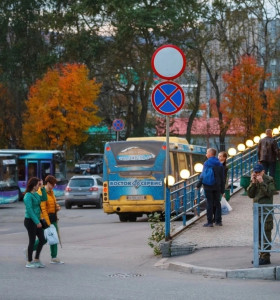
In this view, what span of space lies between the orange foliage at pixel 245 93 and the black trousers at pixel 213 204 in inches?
1450

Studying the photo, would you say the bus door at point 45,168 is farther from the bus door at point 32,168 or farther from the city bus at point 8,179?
the city bus at point 8,179

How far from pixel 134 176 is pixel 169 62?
1300 centimetres

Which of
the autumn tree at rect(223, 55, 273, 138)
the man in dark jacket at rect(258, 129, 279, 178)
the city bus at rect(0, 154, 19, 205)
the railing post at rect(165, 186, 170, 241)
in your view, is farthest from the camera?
the autumn tree at rect(223, 55, 273, 138)

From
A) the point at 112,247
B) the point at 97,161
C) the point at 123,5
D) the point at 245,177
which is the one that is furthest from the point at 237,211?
the point at 97,161

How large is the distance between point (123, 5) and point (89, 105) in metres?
10.0

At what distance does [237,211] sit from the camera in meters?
23.8

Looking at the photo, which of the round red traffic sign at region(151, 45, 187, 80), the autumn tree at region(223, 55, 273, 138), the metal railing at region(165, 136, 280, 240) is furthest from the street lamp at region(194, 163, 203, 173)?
the autumn tree at region(223, 55, 273, 138)

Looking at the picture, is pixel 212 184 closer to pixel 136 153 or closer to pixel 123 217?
pixel 136 153

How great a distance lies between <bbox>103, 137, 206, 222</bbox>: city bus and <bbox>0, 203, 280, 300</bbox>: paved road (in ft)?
20.6

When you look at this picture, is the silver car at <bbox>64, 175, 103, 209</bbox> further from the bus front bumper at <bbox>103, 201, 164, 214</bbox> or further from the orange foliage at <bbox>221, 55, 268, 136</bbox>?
the orange foliage at <bbox>221, 55, 268, 136</bbox>

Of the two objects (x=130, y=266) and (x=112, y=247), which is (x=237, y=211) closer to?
(x=112, y=247)

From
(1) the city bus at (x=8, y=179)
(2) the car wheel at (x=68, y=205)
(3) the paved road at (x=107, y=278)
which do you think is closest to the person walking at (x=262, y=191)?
(3) the paved road at (x=107, y=278)

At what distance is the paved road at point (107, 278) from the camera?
11.9 m

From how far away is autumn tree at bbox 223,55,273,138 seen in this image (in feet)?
192
